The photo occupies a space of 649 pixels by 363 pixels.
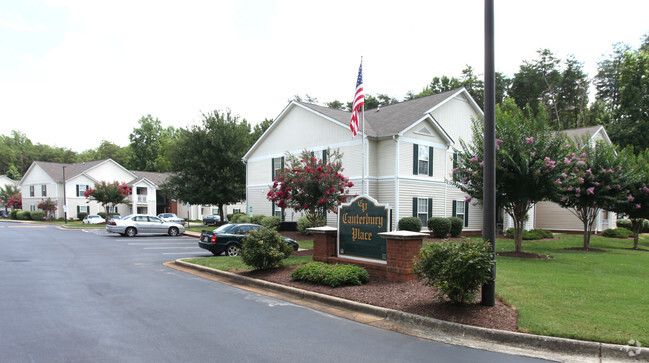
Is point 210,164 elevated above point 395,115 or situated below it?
below

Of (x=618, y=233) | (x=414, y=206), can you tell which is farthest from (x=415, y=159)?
(x=618, y=233)

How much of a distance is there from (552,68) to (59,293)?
188 feet

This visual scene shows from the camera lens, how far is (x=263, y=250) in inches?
446

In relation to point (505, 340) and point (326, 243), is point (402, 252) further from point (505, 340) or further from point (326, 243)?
point (505, 340)

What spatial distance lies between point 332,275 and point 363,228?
1565mm

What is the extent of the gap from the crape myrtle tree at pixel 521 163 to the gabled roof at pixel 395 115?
310 inches

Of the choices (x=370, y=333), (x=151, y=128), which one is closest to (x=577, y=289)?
(x=370, y=333)

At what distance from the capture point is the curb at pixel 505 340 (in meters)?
5.38

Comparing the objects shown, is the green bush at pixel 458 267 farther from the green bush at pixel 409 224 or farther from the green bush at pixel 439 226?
the green bush at pixel 439 226

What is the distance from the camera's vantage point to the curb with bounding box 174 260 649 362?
538 centimetres

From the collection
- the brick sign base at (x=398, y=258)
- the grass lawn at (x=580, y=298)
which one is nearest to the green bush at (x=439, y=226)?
the grass lawn at (x=580, y=298)

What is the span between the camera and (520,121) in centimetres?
1606

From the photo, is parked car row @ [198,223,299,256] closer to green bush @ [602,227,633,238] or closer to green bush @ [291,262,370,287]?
green bush @ [291,262,370,287]

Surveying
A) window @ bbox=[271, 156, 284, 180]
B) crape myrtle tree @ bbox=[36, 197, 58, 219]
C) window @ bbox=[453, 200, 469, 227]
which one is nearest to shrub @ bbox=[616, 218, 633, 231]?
window @ bbox=[453, 200, 469, 227]
